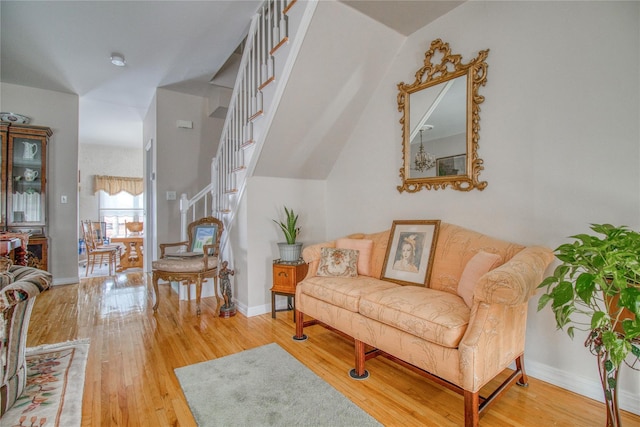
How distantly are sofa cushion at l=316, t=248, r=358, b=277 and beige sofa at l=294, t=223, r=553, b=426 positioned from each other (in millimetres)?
88

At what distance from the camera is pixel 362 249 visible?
2.66m

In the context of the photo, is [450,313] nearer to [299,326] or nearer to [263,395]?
[263,395]

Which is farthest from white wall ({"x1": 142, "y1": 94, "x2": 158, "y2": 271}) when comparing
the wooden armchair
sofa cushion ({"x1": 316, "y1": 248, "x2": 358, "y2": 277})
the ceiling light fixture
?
sofa cushion ({"x1": 316, "y1": 248, "x2": 358, "y2": 277})

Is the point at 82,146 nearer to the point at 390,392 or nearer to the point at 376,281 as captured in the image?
the point at 376,281

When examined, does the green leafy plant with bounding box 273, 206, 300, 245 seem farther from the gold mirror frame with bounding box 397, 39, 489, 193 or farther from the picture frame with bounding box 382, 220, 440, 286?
the gold mirror frame with bounding box 397, 39, 489, 193

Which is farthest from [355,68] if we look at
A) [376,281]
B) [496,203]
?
[376,281]

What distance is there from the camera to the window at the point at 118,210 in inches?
308

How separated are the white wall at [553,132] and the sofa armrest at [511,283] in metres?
0.50

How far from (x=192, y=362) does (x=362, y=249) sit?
1.53 m

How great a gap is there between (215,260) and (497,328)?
2610 millimetres

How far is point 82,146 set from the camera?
7621mm

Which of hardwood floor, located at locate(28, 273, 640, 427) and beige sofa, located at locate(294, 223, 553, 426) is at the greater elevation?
beige sofa, located at locate(294, 223, 553, 426)

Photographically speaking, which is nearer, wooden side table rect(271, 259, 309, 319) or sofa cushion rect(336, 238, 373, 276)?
sofa cushion rect(336, 238, 373, 276)

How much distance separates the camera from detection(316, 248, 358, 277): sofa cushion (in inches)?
99.0
